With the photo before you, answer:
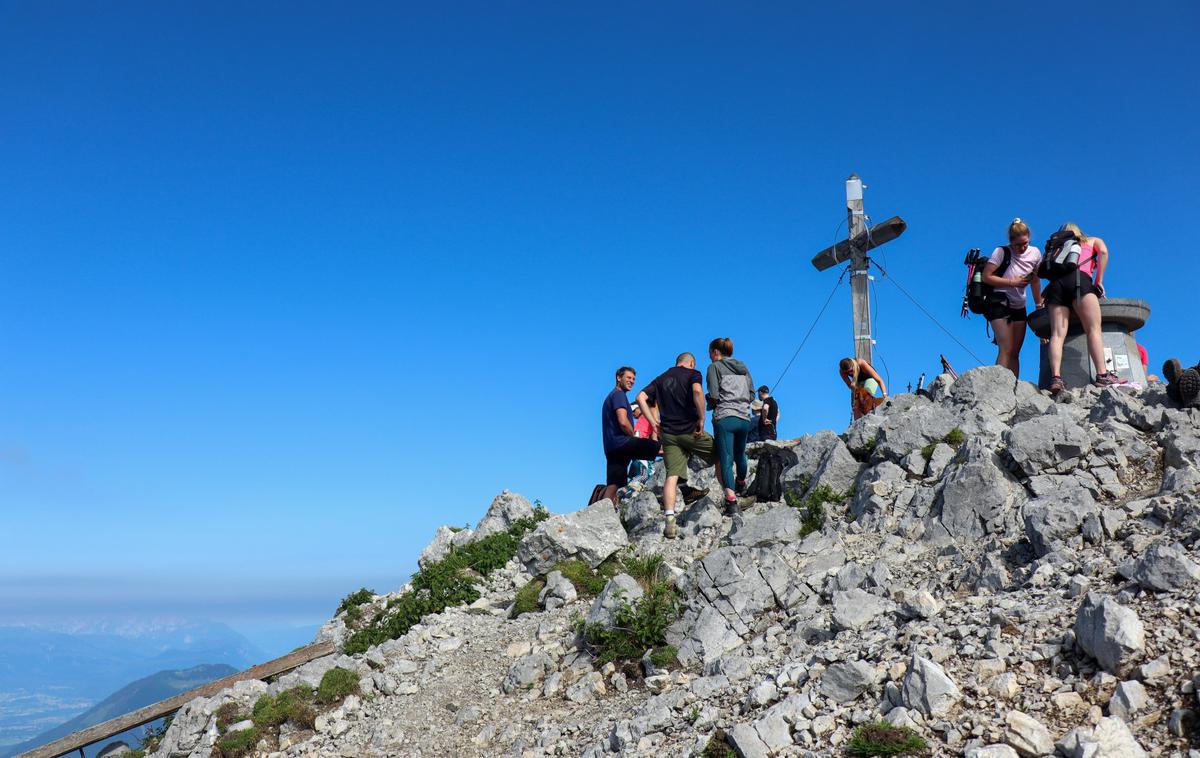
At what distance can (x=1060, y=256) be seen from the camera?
13.0 metres

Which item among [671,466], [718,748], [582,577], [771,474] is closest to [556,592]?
[582,577]

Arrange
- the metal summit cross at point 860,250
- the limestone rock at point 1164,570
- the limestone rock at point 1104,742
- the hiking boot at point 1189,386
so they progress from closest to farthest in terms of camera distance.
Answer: the limestone rock at point 1104,742 < the limestone rock at point 1164,570 < the hiking boot at point 1189,386 < the metal summit cross at point 860,250

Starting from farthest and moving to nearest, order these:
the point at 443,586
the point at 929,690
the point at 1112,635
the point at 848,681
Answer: the point at 443,586
the point at 848,681
the point at 929,690
the point at 1112,635

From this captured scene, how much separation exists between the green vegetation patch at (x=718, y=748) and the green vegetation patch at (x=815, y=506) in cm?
491

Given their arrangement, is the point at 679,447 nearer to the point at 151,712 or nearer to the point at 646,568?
the point at 646,568

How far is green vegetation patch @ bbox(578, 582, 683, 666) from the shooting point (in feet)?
31.4

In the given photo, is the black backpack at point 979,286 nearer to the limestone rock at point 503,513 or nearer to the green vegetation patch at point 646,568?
the green vegetation patch at point 646,568

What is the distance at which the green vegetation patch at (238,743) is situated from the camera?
10219mm

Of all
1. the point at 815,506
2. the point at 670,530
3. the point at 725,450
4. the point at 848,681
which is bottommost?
the point at 848,681

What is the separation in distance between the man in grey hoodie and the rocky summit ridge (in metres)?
0.70

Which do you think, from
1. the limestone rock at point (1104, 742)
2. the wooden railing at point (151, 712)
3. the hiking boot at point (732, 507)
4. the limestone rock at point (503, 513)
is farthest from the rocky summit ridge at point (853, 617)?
the limestone rock at point (503, 513)

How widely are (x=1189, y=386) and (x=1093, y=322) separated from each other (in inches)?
79.0

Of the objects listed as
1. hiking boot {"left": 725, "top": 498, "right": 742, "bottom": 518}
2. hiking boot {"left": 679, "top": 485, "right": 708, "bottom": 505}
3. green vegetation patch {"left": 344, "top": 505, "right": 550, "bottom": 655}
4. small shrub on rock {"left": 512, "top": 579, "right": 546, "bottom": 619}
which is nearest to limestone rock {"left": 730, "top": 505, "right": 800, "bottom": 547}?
hiking boot {"left": 725, "top": 498, "right": 742, "bottom": 518}

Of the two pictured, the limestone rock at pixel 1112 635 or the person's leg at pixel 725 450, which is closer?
the limestone rock at pixel 1112 635
